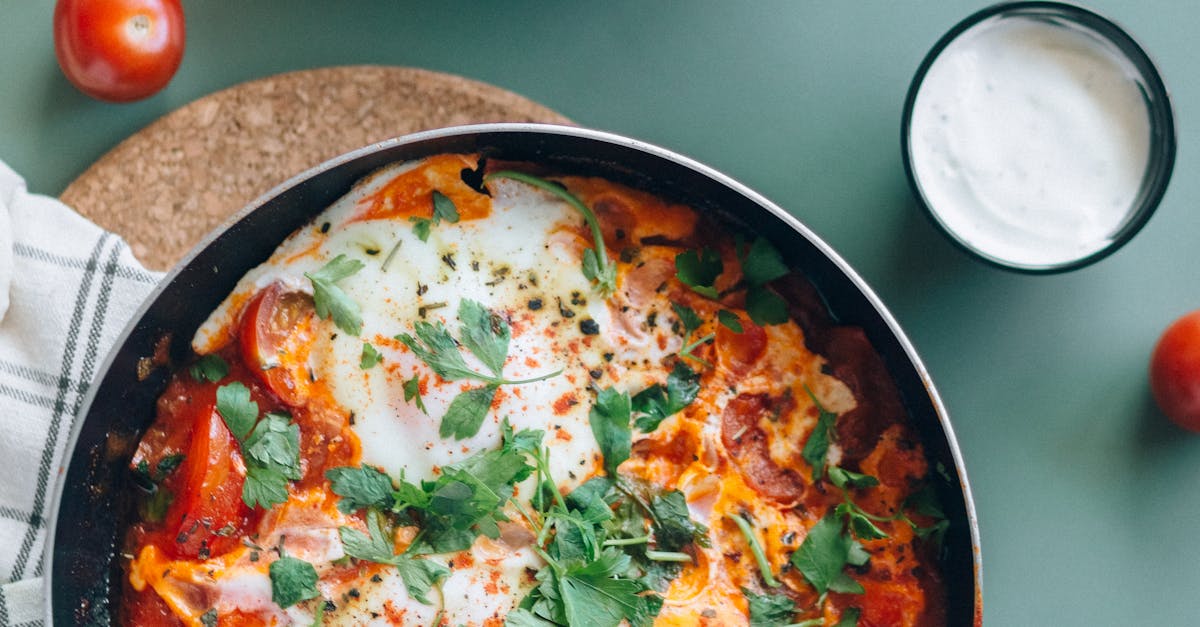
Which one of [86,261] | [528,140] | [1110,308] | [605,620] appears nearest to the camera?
[605,620]

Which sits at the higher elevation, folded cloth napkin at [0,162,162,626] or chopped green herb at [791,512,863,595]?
folded cloth napkin at [0,162,162,626]

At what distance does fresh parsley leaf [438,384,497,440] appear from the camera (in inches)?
Answer: 75.1

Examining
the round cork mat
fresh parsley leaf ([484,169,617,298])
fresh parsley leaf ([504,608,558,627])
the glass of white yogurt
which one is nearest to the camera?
fresh parsley leaf ([504,608,558,627])

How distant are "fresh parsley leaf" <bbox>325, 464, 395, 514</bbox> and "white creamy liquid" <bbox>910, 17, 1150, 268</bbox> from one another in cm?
128

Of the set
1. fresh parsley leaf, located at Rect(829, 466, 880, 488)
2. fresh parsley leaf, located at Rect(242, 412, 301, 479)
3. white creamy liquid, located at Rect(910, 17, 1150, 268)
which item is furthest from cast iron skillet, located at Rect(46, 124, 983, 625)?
white creamy liquid, located at Rect(910, 17, 1150, 268)

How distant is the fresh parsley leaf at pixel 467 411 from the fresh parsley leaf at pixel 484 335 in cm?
5

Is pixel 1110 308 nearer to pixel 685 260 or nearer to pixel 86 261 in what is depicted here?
pixel 685 260

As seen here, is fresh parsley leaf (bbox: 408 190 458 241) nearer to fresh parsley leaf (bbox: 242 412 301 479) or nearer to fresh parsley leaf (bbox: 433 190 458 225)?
fresh parsley leaf (bbox: 433 190 458 225)

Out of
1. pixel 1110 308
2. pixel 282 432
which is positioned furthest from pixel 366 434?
pixel 1110 308

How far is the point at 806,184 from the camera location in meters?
2.35

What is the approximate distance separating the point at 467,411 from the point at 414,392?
113 mm

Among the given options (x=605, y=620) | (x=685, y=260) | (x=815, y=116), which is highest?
(x=815, y=116)

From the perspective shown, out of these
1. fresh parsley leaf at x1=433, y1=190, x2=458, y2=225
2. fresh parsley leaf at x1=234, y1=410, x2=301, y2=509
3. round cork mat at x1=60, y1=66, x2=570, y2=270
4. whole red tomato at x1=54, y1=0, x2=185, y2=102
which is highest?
whole red tomato at x1=54, y1=0, x2=185, y2=102

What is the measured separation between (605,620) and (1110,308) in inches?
55.4
